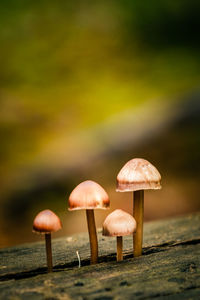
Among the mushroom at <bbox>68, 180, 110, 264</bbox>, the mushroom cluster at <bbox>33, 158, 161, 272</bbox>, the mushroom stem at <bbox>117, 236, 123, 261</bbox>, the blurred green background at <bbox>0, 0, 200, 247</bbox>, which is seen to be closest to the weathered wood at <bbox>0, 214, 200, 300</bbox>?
the mushroom stem at <bbox>117, 236, 123, 261</bbox>

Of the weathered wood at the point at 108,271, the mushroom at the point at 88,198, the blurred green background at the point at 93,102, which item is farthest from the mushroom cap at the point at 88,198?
the blurred green background at the point at 93,102

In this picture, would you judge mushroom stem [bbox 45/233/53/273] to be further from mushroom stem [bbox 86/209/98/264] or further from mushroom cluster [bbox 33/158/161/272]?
mushroom stem [bbox 86/209/98/264]

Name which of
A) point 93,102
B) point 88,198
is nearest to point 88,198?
point 88,198

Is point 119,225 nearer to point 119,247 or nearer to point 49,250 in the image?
point 119,247

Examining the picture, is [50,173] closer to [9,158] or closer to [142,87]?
[9,158]

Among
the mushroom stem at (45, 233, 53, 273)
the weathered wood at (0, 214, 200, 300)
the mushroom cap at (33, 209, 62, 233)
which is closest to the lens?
the weathered wood at (0, 214, 200, 300)

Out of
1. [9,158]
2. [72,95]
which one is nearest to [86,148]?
[9,158]

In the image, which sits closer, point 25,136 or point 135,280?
point 135,280

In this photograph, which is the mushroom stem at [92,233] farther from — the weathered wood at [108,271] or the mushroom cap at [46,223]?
the mushroom cap at [46,223]
